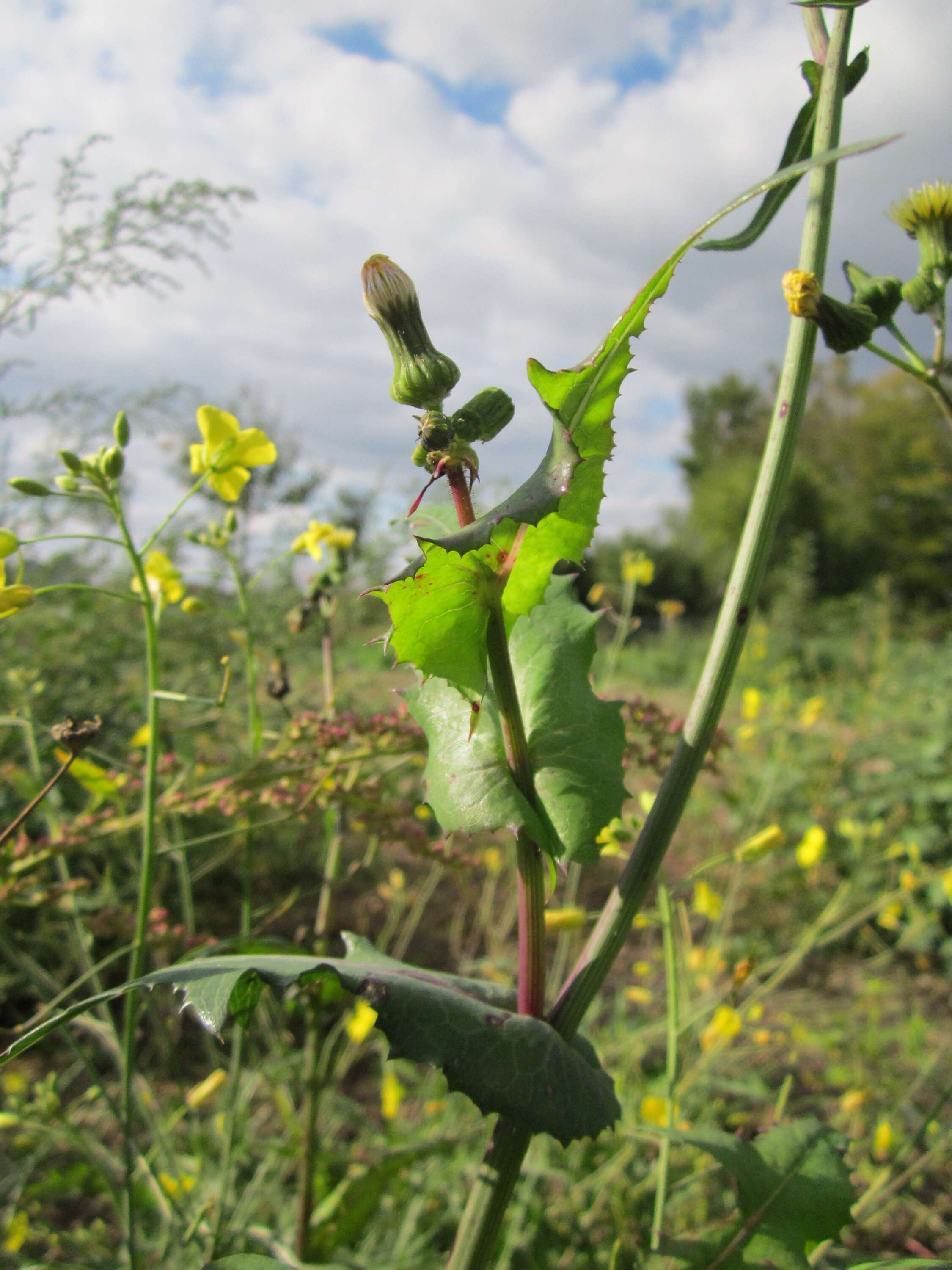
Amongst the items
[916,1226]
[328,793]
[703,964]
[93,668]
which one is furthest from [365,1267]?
[93,668]

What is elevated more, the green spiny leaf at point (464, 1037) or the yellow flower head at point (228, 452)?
the yellow flower head at point (228, 452)

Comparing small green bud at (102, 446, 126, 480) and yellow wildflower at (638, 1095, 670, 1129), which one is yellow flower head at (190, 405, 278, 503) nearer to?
small green bud at (102, 446, 126, 480)

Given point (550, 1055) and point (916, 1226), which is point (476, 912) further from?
point (550, 1055)

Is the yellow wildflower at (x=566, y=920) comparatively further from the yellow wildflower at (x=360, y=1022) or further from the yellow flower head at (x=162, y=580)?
the yellow wildflower at (x=360, y=1022)

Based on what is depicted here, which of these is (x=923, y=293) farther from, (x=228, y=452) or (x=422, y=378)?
(x=228, y=452)

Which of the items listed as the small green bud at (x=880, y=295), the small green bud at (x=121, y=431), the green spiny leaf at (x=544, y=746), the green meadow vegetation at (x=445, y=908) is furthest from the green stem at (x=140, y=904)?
the small green bud at (x=880, y=295)

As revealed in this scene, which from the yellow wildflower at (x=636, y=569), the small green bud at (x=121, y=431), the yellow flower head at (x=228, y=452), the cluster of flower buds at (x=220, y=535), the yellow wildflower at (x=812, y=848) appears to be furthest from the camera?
the yellow wildflower at (x=636, y=569)

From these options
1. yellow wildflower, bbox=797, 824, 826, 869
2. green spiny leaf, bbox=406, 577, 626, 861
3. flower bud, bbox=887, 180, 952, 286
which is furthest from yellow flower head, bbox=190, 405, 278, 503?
yellow wildflower, bbox=797, 824, 826, 869
